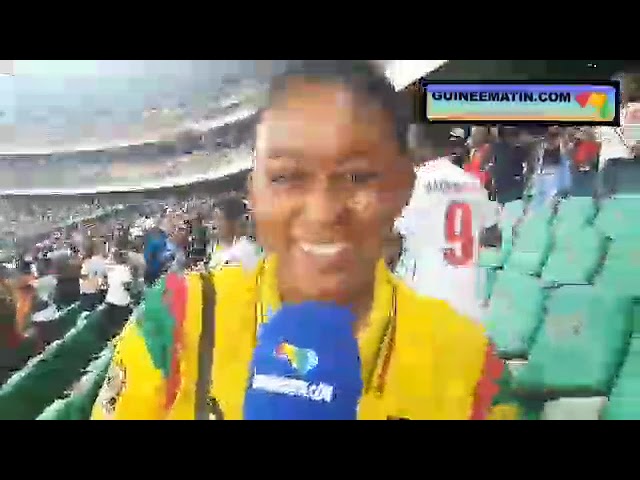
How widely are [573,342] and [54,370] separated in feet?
7.33

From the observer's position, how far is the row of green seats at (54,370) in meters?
3.34

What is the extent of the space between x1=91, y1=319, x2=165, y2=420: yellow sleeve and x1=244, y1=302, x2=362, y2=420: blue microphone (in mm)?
436

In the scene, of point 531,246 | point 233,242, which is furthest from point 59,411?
point 531,246

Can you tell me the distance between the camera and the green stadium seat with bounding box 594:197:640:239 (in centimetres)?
331

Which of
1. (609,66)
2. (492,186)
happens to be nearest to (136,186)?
(492,186)

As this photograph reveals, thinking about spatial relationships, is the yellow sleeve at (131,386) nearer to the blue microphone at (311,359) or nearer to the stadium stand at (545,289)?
the stadium stand at (545,289)

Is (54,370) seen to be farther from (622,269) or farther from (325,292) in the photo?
(622,269)

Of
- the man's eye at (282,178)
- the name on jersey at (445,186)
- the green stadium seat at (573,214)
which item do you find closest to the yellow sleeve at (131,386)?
the man's eye at (282,178)

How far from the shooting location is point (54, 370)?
Answer: 337cm

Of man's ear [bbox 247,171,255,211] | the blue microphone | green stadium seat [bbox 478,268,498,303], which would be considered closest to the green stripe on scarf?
the blue microphone

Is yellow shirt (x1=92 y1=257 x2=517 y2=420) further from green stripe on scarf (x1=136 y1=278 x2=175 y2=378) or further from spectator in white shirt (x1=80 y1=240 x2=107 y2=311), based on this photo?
spectator in white shirt (x1=80 y1=240 x2=107 y2=311)

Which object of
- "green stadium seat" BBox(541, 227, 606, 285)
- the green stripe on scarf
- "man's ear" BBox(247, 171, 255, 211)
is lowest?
the green stripe on scarf

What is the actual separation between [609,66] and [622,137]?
0.30 m

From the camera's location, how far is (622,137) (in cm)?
330
